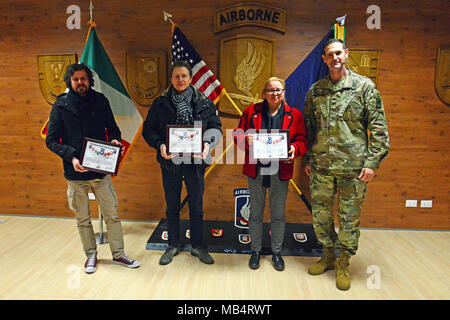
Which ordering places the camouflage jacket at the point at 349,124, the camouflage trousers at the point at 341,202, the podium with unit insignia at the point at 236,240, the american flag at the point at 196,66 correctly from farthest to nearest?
the american flag at the point at 196,66
the podium with unit insignia at the point at 236,240
the camouflage trousers at the point at 341,202
the camouflage jacket at the point at 349,124

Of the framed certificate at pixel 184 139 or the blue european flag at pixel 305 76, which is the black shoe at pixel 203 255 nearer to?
the framed certificate at pixel 184 139

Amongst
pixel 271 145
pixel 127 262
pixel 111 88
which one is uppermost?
pixel 111 88

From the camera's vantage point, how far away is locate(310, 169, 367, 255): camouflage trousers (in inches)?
79.6

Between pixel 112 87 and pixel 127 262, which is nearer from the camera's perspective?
pixel 127 262

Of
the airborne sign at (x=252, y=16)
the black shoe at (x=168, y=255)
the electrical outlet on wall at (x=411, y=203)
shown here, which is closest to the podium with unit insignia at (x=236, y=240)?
the black shoe at (x=168, y=255)

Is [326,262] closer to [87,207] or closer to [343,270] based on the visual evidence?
[343,270]

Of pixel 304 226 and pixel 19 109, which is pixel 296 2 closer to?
pixel 304 226

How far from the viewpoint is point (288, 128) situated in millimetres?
2121

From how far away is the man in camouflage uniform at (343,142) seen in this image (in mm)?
1922

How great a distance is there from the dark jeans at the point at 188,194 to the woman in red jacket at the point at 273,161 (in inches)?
15.7

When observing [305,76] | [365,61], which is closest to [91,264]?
[305,76]

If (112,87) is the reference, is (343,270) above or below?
below

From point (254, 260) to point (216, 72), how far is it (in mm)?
1777
